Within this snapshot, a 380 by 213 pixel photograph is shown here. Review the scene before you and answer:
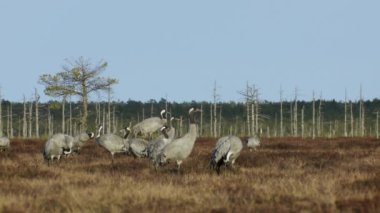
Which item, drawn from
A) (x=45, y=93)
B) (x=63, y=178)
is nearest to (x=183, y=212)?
(x=63, y=178)

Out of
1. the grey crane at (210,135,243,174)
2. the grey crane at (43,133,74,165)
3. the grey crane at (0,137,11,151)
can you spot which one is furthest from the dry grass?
the grey crane at (0,137,11,151)

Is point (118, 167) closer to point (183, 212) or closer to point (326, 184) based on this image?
Result: point (326, 184)

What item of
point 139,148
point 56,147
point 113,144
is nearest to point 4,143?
point 113,144

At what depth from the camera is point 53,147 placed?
854 inches

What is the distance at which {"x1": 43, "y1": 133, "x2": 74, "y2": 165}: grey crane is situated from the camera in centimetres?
2166

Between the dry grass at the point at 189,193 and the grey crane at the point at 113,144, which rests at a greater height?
the grey crane at the point at 113,144

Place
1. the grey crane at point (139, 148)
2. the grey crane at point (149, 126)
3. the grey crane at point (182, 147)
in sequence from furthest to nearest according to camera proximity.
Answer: the grey crane at point (149, 126)
the grey crane at point (139, 148)
the grey crane at point (182, 147)

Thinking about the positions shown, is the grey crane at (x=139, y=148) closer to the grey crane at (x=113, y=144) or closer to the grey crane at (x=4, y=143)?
the grey crane at (x=113, y=144)

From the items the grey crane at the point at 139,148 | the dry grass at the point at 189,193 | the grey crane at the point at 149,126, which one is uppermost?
the grey crane at the point at 149,126

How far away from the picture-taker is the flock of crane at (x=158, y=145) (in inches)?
658

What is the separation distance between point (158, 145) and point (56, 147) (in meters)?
4.46

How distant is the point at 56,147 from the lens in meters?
21.8

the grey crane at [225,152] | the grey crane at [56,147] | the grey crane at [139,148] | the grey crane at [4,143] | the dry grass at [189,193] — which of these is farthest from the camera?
the grey crane at [4,143]

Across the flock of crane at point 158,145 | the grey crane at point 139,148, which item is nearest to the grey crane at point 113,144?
the flock of crane at point 158,145
